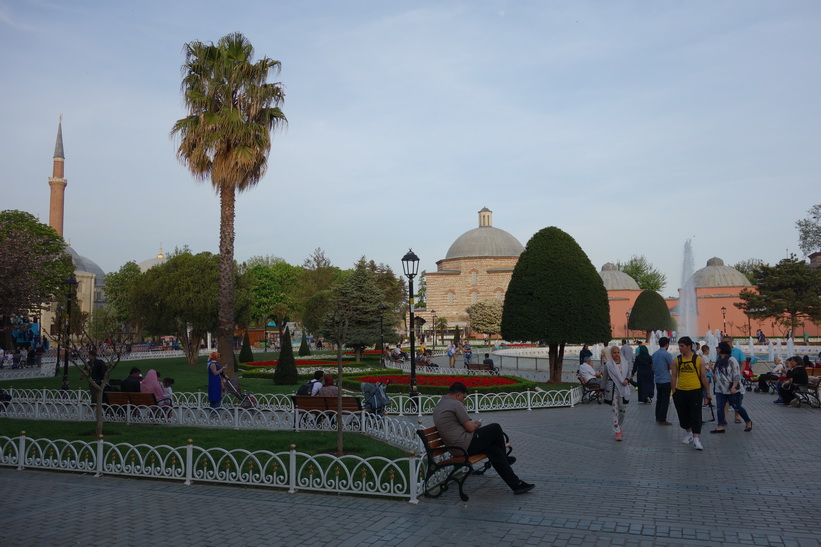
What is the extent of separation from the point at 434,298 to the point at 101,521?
67.0 meters

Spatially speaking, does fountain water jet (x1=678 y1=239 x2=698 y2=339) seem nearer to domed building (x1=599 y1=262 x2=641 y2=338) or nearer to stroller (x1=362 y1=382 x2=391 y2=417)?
domed building (x1=599 y1=262 x2=641 y2=338)

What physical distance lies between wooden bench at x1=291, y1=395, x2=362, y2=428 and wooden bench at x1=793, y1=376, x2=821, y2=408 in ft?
31.0

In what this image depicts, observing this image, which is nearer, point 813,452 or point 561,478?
point 561,478

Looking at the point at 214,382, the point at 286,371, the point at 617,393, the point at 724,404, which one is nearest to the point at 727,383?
the point at 724,404

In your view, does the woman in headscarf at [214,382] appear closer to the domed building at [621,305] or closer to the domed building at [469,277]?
the domed building at [621,305]

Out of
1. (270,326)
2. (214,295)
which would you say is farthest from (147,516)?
(270,326)

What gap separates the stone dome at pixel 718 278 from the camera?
57125 mm

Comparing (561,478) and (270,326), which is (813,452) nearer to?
(561,478)

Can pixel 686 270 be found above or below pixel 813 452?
above

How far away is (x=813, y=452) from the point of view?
325 inches

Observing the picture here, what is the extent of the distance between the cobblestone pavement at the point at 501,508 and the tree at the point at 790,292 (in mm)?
38516

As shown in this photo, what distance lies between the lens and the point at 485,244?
7438 cm

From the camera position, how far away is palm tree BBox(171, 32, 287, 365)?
55.5ft

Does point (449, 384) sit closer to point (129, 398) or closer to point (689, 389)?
point (129, 398)
